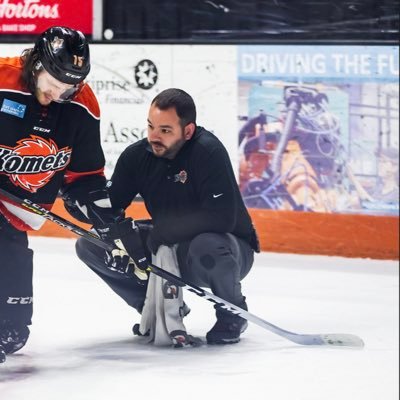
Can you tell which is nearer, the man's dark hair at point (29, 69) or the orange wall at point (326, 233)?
the man's dark hair at point (29, 69)

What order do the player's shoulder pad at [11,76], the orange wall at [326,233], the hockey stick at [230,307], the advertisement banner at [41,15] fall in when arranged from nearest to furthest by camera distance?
the player's shoulder pad at [11,76] → the hockey stick at [230,307] → the advertisement banner at [41,15] → the orange wall at [326,233]

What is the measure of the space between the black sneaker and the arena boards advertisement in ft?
4.79

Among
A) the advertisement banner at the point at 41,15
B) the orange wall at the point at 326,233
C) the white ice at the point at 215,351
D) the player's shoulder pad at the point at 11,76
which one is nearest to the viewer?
the white ice at the point at 215,351

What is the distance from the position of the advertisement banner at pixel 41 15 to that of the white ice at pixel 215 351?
2.59ft

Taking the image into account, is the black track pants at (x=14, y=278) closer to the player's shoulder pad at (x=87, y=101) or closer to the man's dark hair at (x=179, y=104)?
the player's shoulder pad at (x=87, y=101)

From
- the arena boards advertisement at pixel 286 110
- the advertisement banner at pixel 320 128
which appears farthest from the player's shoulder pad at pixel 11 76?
the advertisement banner at pixel 320 128

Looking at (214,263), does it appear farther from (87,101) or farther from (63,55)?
(63,55)

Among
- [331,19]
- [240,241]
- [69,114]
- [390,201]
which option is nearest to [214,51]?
[331,19]

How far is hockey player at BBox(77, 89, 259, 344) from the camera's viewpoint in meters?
3.08

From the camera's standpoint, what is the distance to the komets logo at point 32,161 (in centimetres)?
282

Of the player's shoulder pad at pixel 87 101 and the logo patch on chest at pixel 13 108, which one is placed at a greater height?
the player's shoulder pad at pixel 87 101

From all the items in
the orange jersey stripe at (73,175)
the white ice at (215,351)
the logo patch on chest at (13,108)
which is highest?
the logo patch on chest at (13,108)

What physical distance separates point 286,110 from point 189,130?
156 centimetres

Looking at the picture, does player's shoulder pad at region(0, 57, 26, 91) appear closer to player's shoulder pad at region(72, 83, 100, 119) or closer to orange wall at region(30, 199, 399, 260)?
player's shoulder pad at region(72, 83, 100, 119)
